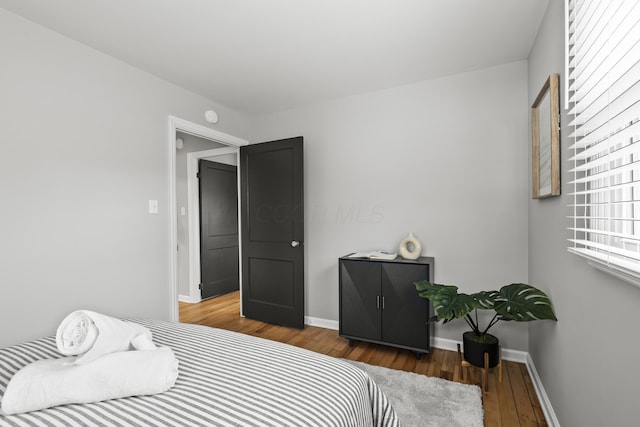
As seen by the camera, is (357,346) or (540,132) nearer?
(540,132)

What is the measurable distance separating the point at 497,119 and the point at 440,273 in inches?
56.1

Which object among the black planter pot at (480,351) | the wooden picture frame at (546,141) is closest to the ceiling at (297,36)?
the wooden picture frame at (546,141)

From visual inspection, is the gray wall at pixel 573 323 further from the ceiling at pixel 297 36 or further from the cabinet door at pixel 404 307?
the cabinet door at pixel 404 307

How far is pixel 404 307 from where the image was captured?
254 centimetres

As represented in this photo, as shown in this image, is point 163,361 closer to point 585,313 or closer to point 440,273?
point 585,313

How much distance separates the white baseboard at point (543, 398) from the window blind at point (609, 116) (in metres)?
1.03

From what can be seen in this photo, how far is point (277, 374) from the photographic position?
1130mm

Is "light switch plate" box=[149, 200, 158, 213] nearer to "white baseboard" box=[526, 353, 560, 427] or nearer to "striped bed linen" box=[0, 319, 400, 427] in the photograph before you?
"striped bed linen" box=[0, 319, 400, 427]

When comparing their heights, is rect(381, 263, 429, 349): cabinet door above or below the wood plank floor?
above

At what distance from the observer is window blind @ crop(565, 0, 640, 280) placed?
Result: 0.91 meters

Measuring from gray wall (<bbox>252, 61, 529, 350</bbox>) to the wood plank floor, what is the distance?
297 millimetres

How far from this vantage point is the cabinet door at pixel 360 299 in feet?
8.73

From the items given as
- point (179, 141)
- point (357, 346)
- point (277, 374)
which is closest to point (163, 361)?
point (277, 374)

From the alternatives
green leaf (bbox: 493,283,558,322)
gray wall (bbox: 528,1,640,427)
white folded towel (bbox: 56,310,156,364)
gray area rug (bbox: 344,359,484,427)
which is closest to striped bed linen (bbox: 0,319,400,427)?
white folded towel (bbox: 56,310,156,364)
